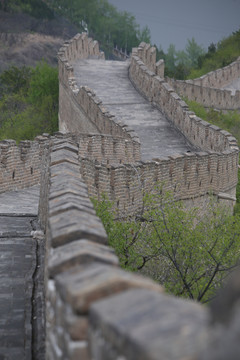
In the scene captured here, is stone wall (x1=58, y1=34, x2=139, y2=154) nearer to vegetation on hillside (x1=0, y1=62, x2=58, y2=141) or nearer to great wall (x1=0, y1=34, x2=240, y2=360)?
great wall (x1=0, y1=34, x2=240, y2=360)

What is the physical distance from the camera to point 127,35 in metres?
78.9

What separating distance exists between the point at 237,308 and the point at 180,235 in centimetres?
815

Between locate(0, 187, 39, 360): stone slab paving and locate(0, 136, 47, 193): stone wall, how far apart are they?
12.1ft

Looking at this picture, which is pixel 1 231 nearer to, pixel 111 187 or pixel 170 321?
pixel 111 187

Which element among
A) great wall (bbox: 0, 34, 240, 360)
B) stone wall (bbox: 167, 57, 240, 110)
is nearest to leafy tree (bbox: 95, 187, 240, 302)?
great wall (bbox: 0, 34, 240, 360)

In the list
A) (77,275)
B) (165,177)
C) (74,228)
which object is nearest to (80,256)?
(77,275)

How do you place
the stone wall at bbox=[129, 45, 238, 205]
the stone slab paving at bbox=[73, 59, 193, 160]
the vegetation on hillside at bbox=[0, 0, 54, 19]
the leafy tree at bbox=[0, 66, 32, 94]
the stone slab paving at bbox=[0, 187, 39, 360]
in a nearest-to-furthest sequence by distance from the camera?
the stone slab paving at bbox=[0, 187, 39, 360]
the stone wall at bbox=[129, 45, 238, 205]
the stone slab paving at bbox=[73, 59, 193, 160]
the leafy tree at bbox=[0, 66, 32, 94]
the vegetation on hillside at bbox=[0, 0, 54, 19]

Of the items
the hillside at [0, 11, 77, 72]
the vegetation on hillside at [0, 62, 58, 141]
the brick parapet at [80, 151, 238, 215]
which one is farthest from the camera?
the hillside at [0, 11, 77, 72]

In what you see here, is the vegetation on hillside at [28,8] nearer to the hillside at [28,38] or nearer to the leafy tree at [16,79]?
the hillside at [28,38]

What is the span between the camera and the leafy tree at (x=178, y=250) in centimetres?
938

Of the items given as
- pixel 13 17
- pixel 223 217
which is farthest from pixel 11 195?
pixel 13 17

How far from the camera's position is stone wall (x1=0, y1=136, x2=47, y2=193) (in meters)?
13.1

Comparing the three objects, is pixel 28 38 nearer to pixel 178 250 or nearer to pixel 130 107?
pixel 130 107

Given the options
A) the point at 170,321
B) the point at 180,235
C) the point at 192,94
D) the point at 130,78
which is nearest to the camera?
the point at 170,321
